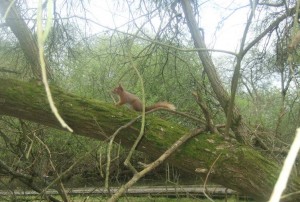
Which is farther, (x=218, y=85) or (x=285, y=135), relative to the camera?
(x=285, y=135)

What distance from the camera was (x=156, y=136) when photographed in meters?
2.50

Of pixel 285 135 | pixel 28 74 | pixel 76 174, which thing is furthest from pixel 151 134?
pixel 76 174

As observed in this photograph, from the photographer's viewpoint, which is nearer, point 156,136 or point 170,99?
point 156,136

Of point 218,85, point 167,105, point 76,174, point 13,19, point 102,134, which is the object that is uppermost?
point 13,19

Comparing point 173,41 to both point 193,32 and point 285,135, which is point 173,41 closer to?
point 193,32

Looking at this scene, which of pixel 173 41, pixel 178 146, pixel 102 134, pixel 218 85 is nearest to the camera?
pixel 178 146

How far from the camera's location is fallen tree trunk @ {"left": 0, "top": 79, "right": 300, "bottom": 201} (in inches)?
92.5

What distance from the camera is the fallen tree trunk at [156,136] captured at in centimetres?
235

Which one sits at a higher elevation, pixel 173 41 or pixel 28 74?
pixel 173 41

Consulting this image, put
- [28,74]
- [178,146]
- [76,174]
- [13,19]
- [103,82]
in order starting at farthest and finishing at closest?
1. [76,174]
2. [103,82]
3. [28,74]
4. [13,19]
5. [178,146]

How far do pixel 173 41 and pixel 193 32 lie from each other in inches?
24.2

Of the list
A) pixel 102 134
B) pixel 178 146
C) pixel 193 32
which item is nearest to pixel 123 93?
pixel 193 32

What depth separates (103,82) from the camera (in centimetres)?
418

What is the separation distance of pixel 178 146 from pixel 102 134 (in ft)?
1.69
